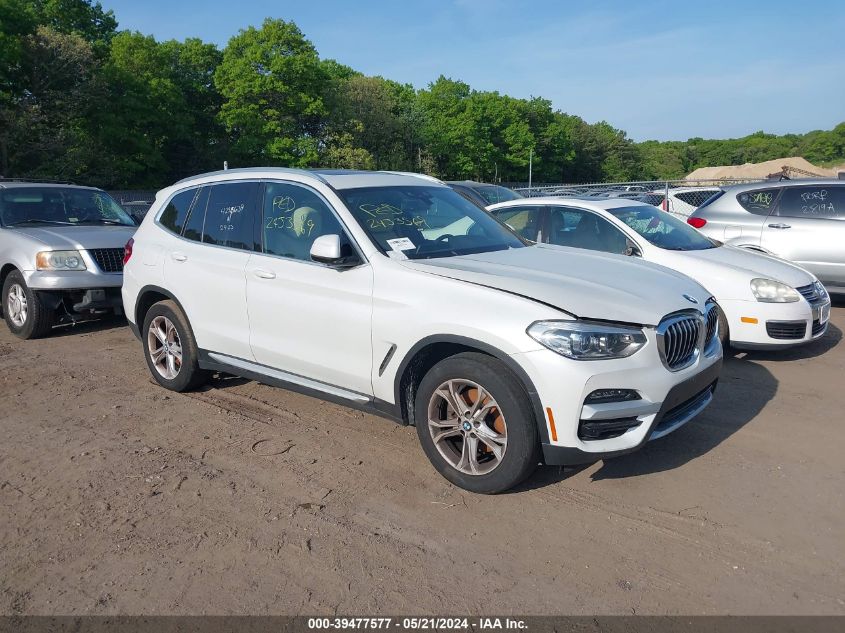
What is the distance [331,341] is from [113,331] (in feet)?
17.5

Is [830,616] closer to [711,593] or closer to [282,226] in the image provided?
[711,593]

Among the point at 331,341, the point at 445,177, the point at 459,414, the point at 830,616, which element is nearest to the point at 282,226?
the point at 331,341

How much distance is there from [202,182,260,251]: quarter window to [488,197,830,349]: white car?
357 centimetres

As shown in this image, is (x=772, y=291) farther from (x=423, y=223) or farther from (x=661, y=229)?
(x=423, y=223)

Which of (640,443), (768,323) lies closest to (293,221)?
(640,443)

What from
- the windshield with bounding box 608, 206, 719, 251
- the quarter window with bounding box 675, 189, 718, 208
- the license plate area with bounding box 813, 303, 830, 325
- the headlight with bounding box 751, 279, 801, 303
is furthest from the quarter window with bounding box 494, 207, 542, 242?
the quarter window with bounding box 675, 189, 718, 208

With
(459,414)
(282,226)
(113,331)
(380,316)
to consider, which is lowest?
(113,331)

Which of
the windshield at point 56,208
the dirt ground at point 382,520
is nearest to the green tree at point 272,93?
the windshield at point 56,208

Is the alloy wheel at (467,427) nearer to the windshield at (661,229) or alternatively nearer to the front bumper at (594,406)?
the front bumper at (594,406)

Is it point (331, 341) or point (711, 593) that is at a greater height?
point (331, 341)

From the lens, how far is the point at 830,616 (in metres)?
2.75

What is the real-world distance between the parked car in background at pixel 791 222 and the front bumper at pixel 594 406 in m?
6.28

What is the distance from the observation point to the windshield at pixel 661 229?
7082mm

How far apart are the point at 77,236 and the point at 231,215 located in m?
3.96
